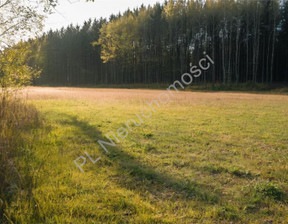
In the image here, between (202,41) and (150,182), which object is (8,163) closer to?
(150,182)

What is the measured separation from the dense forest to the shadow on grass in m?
31.4

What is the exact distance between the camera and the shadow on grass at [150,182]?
3212mm

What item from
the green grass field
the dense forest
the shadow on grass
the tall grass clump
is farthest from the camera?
the dense forest

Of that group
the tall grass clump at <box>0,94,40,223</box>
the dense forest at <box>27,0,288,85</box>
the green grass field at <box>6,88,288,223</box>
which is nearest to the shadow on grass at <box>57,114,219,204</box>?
the green grass field at <box>6,88,288,223</box>

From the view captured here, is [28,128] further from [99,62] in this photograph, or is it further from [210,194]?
[99,62]

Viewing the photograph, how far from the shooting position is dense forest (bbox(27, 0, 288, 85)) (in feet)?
114

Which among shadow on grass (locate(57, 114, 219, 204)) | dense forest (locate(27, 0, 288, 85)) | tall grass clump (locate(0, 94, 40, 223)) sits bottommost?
shadow on grass (locate(57, 114, 219, 204))

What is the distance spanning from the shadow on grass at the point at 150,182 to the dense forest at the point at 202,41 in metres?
31.4

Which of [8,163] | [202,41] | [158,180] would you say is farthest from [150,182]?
[202,41]

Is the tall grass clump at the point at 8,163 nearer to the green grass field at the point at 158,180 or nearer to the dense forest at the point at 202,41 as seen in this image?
the green grass field at the point at 158,180

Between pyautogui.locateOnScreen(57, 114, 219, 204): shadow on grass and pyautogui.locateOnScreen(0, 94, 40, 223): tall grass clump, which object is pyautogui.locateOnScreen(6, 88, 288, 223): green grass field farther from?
pyautogui.locateOnScreen(0, 94, 40, 223): tall grass clump

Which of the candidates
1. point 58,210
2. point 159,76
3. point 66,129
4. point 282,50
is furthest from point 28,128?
point 282,50

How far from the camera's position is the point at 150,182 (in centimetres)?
359

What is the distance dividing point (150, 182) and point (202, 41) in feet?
136
